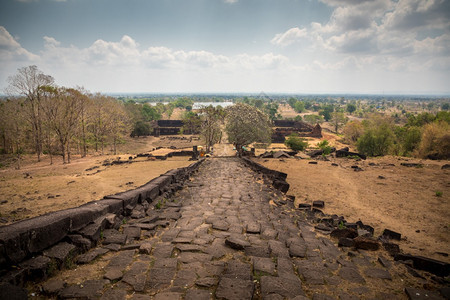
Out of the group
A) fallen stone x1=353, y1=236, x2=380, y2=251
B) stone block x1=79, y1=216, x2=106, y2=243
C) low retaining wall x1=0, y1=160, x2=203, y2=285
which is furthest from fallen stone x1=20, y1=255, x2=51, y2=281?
fallen stone x1=353, y1=236, x2=380, y2=251

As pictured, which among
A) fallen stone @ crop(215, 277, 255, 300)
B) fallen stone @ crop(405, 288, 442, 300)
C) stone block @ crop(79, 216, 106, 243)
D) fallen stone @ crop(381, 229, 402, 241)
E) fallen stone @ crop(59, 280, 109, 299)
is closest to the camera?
fallen stone @ crop(59, 280, 109, 299)

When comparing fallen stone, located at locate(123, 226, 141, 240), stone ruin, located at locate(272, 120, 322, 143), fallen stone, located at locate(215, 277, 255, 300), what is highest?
fallen stone, located at locate(215, 277, 255, 300)

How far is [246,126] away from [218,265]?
64.2ft

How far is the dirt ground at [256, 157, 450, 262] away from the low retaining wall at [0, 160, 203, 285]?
688 centimetres

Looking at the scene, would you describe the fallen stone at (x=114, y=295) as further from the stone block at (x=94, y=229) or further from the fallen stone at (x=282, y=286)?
the fallen stone at (x=282, y=286)

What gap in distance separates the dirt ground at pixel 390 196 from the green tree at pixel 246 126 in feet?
22.4

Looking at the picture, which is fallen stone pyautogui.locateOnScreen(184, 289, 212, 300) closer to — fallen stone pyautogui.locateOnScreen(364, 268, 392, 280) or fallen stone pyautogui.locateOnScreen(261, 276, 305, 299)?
fallen stone pyautogui.locateOnScreen(261, 276, 305, 299)

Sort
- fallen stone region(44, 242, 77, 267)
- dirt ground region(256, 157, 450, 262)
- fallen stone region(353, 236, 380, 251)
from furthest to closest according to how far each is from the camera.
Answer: dirt ground region(256, 157, 450, 262) < fallen stone region(353, 236, 380, 251) < fallen stone region(44, 242, 77, 267)

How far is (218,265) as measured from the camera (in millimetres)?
3785

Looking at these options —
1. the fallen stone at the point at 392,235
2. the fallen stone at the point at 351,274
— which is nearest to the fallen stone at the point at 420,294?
the fallen stone at the point at 351,274

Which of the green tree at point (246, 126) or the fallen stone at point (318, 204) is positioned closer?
the fallen stone at point (318, 204)

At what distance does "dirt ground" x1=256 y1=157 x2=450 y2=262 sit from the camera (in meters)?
6.54

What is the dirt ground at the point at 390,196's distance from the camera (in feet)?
21.4

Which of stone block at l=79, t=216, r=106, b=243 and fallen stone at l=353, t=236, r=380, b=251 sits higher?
stone block at l=79, t=216, r=106, b=243
